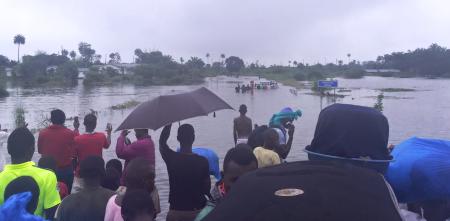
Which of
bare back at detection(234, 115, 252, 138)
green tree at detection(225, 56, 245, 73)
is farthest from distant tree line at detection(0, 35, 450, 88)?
bare back at detection(234, 115, 252, 138)

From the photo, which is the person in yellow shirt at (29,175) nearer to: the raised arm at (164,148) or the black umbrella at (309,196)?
the raised arm at (164,148)

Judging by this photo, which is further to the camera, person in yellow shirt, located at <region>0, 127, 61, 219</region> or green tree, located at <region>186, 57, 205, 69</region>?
green tree, located at <region>186, 57, 205, 69</region>

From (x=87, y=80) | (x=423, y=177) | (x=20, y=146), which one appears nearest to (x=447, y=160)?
(x=423, y=177)

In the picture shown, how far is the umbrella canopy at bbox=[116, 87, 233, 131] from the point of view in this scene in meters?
5.45

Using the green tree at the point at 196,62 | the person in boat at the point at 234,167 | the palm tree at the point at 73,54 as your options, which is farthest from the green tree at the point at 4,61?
the person in boat at the point at 234,167

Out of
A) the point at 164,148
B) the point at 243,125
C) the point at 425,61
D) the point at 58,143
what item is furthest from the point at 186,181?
the point at 425,61

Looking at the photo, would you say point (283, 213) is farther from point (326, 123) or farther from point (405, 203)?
point (405, 203)

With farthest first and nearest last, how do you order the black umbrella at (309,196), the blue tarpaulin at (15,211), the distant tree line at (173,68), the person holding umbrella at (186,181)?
the distant tree line at (173,68) → the person holding umbrella at (186,181) → the blue tarpaulin at (15,211) → the black umbrella at (309,196)

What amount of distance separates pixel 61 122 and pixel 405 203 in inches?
185

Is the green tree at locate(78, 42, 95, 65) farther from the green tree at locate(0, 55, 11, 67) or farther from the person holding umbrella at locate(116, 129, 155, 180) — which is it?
the person holding umbrella at locate(116, 129, 155, 180)

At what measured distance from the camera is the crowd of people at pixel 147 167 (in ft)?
8.05

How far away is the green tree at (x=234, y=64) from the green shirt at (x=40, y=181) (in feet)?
401

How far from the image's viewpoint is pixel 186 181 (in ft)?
14.7

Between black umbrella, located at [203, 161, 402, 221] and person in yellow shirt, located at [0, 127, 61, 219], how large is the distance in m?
2.80
